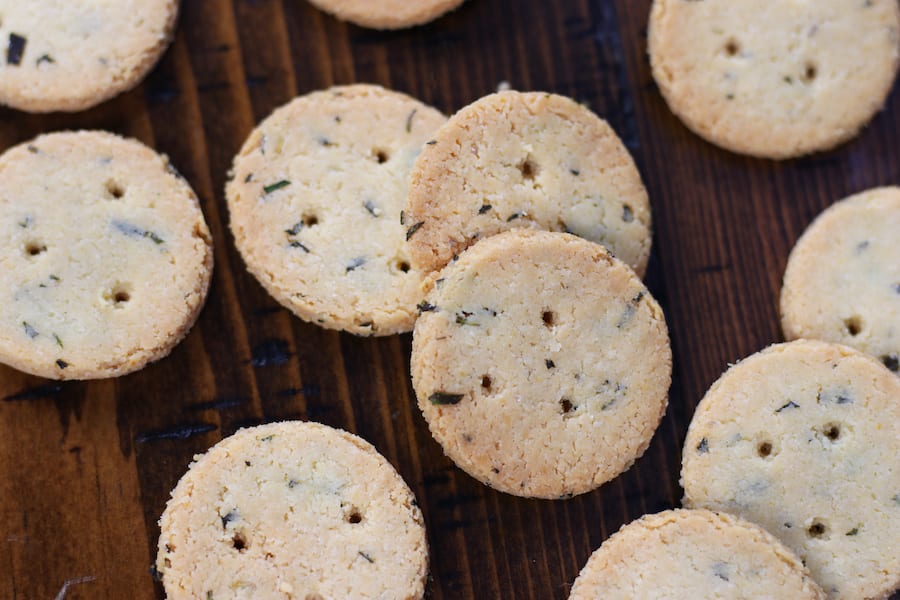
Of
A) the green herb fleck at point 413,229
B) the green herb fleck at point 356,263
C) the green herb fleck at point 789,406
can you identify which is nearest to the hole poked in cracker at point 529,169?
the green herb fleck at point 413,229

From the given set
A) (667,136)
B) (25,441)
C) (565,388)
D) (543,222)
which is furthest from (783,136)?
(25,441)

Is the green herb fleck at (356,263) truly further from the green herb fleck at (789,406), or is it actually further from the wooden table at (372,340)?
the green herb fleck at (789,406)

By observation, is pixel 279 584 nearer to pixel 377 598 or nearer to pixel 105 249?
pixel 377 598

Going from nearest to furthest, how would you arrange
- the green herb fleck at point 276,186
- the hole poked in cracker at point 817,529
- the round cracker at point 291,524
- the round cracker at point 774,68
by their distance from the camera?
the round cracker at point 291,524 < the hole poked in cracker at point 817,529 < the green herb fleck at point 276,186 < the round cracker at point 774,68

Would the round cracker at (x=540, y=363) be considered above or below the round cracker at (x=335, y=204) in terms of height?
below

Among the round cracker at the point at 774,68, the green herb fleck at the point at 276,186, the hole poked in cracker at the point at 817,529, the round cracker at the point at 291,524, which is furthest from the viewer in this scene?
the round cracker at the point at 774,68

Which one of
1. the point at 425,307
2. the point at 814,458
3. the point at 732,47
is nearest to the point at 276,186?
the point at 425,307
